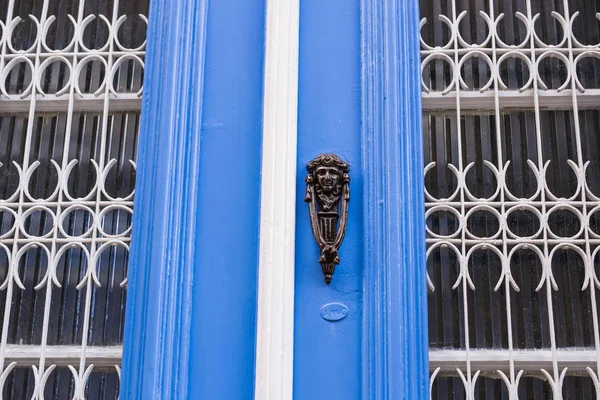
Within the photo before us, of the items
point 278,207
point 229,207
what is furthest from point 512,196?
point 229,207

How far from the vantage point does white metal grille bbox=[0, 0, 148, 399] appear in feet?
10.8

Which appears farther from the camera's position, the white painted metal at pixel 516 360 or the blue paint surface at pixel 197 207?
the white painted metal at pixel 516 360

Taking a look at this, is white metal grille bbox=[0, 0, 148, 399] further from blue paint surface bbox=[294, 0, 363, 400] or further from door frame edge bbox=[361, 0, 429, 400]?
door frame edge bbox=[361, 0, 429, 400]

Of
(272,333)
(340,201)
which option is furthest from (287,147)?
(272,333)

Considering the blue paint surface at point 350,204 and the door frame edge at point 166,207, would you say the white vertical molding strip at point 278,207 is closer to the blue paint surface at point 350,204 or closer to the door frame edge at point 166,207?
the blue paint surface at point 350,204

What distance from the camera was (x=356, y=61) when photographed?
336 cm

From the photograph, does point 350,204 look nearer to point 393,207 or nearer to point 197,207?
point 393,207

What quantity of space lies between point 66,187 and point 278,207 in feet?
3.26

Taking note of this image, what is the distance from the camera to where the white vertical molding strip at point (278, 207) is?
9.80 ft

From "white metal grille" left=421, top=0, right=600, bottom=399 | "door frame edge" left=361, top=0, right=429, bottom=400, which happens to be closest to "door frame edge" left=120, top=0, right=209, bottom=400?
"door frame edge" left=361, top=0, right=429, bottom=400

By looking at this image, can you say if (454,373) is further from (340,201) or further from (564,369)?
(340,201)

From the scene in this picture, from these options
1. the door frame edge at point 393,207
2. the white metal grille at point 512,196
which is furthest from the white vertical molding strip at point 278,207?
the white metal grille at point 512,196

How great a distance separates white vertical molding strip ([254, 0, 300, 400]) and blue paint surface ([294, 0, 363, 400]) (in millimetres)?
49

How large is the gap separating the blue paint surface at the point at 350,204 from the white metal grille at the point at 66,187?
0.78m
